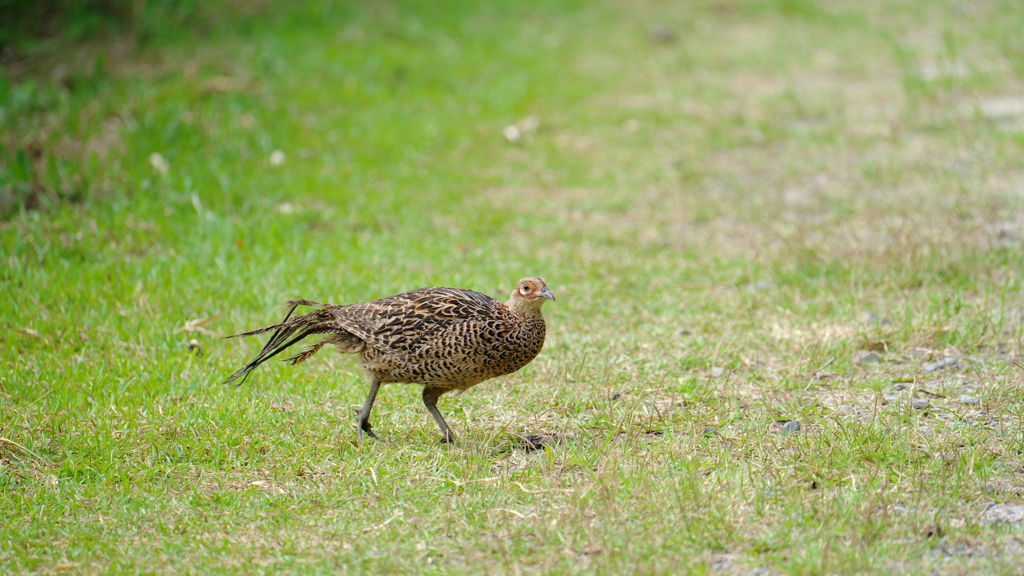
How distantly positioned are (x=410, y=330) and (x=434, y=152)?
5.87m

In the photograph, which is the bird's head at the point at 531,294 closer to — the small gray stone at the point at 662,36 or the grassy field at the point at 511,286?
the grassy field at the point at 511,286

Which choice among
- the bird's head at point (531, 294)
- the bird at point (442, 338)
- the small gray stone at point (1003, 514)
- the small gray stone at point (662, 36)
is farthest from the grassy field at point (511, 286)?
the small gray stone at point (662, 36)

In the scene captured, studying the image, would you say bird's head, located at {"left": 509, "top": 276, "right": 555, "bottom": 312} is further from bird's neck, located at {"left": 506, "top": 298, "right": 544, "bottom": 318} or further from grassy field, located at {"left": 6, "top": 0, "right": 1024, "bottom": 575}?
grassy field, located at {"left": 6, "top": 0, "right": 1024, "bottom": 575}

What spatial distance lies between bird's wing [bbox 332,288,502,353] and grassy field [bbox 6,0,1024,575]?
48cm

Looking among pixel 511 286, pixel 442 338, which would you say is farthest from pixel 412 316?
pixel 511 286

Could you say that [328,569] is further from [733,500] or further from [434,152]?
[434,152]

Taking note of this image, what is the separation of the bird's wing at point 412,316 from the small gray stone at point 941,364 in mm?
2351

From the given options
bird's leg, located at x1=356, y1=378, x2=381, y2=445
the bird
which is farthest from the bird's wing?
bird's leg, located at x1=356, y1=378, x2=381, y2=445

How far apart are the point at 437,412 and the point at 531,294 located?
0.69 m

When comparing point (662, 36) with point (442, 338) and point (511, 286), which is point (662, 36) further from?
point (442, 338)

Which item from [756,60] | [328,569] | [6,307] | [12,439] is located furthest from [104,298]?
[756,60]

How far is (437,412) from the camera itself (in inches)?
195

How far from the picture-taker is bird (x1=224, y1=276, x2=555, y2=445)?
15.6ft

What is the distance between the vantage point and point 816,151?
34.1 ft
